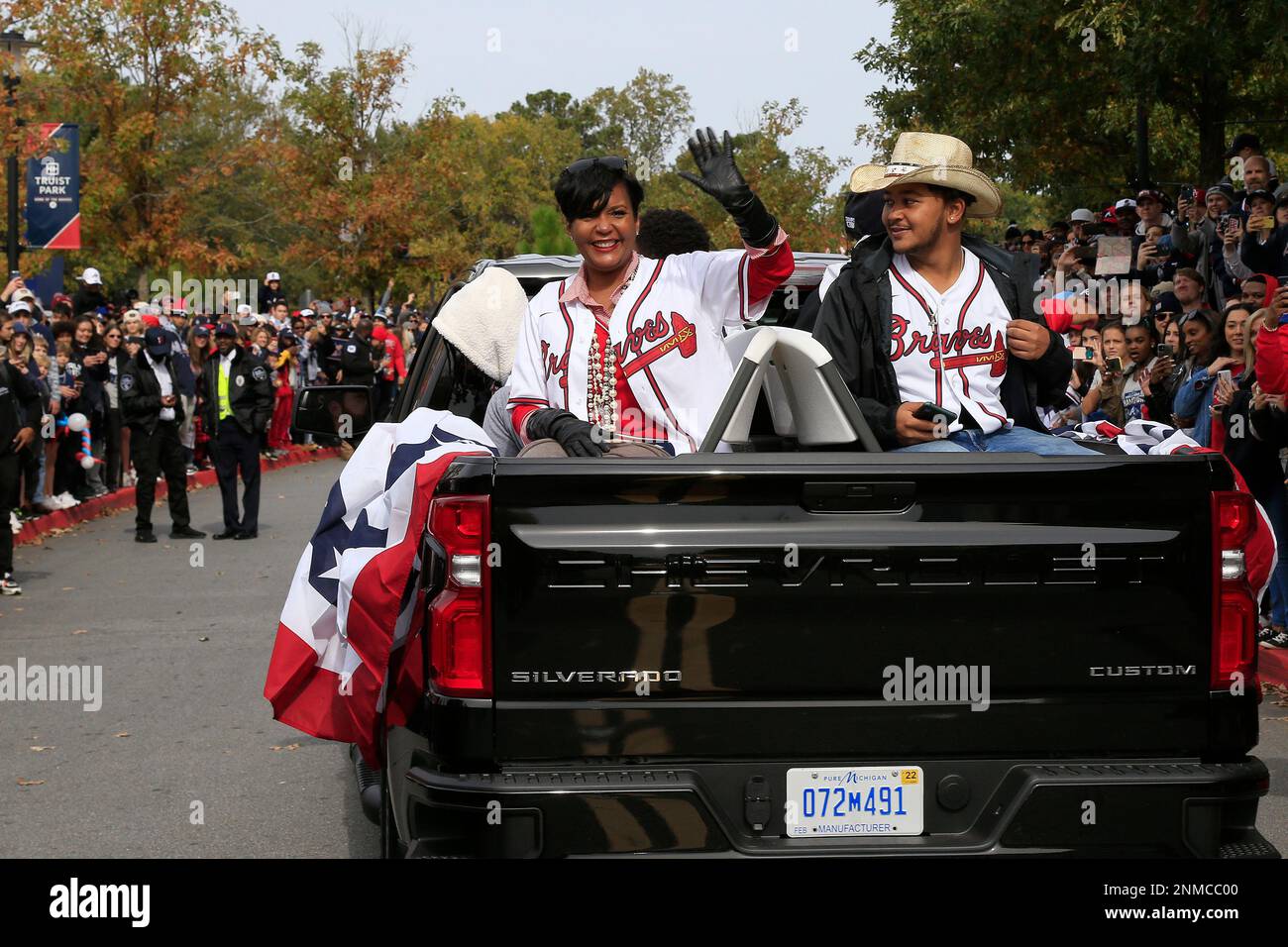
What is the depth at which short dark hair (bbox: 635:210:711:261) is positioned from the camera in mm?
6617

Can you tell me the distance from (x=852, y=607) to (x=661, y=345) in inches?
64.6

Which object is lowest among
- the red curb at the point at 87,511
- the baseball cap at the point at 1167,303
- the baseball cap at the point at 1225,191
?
the red curb at the point at 87,511

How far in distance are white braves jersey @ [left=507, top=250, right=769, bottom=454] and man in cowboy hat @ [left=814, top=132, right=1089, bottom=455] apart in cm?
35

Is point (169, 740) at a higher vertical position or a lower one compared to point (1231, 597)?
lower

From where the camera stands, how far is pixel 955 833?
3.78m

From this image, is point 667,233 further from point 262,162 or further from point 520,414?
point 262,162

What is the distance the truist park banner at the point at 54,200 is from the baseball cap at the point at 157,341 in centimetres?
691

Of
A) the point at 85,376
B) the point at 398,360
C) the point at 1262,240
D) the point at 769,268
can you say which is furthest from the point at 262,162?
the point at 769,268

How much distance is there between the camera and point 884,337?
209 inches

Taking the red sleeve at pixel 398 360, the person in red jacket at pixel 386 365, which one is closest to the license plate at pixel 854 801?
the person in red jacket at pixel 386 365

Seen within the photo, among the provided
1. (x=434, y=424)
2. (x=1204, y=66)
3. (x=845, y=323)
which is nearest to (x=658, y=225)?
(x=845, y=323)

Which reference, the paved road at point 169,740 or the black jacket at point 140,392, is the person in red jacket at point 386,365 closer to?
the black jacket at point 140,392

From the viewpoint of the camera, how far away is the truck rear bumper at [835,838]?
364cm
